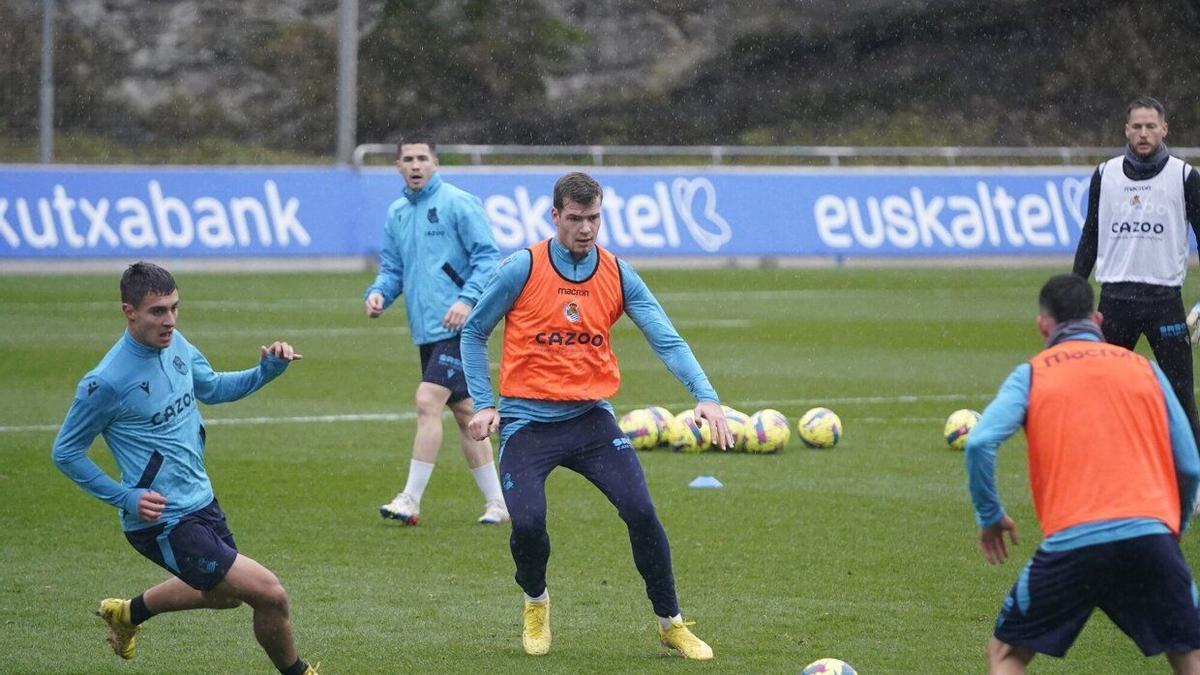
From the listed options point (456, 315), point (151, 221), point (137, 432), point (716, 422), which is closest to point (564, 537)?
point (456, 315)

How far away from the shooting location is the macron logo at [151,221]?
2573cm

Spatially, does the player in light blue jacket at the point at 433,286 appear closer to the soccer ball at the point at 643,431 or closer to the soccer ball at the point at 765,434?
the soccer ball at the point at 643,431

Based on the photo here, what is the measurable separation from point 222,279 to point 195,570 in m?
21.3

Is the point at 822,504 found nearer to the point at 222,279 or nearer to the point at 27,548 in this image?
the point at 27,548

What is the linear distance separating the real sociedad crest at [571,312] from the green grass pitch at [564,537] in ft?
4.58

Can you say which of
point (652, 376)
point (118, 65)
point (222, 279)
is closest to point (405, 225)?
point (652, 376)

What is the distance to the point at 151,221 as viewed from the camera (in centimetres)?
2642

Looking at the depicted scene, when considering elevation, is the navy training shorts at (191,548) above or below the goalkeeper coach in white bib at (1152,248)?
below

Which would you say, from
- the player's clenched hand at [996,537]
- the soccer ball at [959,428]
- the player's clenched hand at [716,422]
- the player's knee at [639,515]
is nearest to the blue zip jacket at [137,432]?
the player's knee at [639,515]

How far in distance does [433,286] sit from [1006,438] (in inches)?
223

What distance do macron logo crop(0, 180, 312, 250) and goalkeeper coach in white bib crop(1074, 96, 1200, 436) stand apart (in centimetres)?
1825

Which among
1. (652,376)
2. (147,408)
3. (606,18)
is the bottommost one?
(652,376)

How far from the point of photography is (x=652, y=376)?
18.4 m

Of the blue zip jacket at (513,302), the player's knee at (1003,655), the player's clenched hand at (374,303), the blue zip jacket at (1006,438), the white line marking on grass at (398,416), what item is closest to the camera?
the blue zip jacket at (1006,438)
